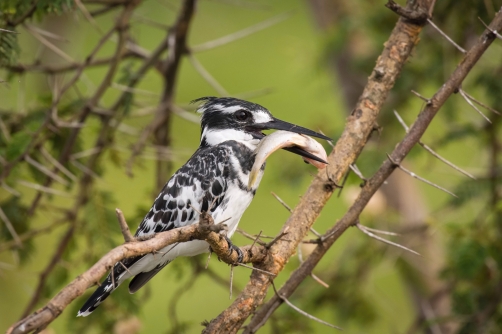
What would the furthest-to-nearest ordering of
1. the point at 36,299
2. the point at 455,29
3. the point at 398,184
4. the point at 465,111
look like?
the point at 398,184 < the point at 465,111 < the point at 455,29 < the point at 36,299

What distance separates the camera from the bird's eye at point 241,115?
3.31 m

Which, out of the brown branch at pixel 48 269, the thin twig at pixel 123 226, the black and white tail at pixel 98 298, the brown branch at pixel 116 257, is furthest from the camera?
the brown branch at pixel 48 269

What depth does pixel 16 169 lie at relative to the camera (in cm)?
330

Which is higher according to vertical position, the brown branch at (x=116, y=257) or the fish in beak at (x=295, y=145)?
the fish in beak at (x=295, y=145)

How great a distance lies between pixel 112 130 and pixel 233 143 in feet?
3.14

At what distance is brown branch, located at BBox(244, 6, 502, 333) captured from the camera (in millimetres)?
2510

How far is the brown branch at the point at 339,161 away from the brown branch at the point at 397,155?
98 mm

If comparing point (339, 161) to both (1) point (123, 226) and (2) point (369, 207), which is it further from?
(2) point (369, 207)

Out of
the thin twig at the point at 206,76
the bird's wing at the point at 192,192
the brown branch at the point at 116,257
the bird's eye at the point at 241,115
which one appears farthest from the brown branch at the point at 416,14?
the thin twig at the point at 206,76

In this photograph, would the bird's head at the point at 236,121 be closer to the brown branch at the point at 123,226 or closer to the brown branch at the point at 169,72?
the brown branch at the point at 169,72

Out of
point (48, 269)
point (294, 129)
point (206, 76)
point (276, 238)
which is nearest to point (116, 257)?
point (276, 238)

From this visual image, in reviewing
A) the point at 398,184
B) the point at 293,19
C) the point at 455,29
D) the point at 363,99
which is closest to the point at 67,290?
the point at 363,99

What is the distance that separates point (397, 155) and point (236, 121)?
3.46 ft

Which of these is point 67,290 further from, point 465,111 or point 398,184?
point 398,184
